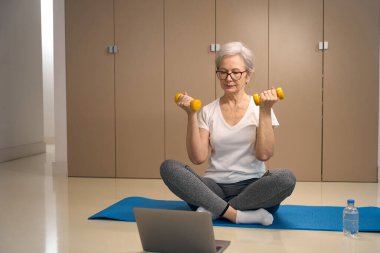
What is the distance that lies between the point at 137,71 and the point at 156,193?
1.26 m

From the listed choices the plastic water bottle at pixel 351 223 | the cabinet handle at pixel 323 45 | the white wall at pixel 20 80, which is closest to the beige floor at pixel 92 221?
the plastic water bottle at pixel 351 223

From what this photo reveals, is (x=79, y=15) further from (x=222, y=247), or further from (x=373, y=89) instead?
(x=222, y=247)

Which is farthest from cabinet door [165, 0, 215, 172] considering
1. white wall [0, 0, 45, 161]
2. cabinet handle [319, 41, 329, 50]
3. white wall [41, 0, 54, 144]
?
white wall [41, 0, 54, 144]

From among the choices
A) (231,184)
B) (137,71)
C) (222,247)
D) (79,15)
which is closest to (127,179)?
(137,71)

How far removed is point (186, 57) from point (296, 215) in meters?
2.04

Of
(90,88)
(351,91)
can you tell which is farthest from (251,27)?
(90,88)

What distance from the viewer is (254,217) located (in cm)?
278

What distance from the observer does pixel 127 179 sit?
4719 millimetres

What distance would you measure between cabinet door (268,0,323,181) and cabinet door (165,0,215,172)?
21.5 inches

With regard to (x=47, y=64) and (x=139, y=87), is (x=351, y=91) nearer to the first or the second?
(x=139, y=87)

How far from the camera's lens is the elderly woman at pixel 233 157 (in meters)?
2.72

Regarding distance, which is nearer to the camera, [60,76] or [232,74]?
[232,74]

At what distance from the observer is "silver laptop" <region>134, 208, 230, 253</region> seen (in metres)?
2.08

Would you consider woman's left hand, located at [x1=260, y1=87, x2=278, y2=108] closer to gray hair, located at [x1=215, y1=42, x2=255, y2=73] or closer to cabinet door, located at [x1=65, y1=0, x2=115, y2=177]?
gray hair, located at [x1=215, y1=42, x2=255, y2=73]
